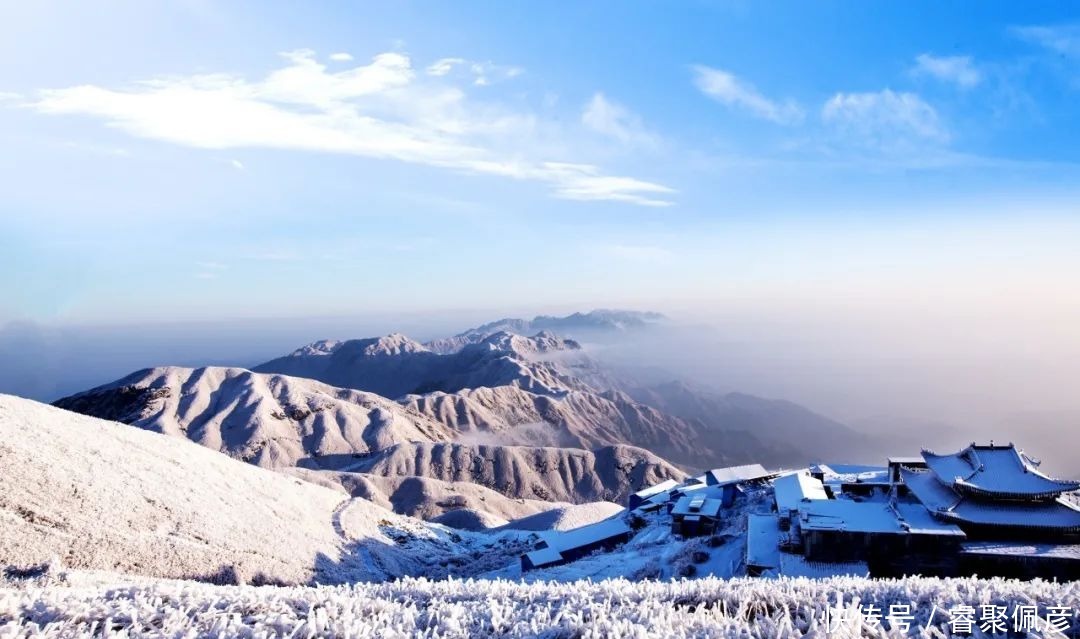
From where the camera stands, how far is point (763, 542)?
23.0m

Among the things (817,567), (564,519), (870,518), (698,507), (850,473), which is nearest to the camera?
(817,567)

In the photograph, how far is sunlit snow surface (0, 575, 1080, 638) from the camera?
19.5ft

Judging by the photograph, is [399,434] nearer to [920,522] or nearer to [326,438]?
[326,438]

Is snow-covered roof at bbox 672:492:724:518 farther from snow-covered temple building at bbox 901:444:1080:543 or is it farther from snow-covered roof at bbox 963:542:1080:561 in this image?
snow-covered roof at bbox 963:542:1080:561

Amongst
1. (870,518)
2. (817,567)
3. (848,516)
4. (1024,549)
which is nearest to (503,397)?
(848,516)

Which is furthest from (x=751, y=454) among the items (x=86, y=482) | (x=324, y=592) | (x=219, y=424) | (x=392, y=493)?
(x=324, y=592)

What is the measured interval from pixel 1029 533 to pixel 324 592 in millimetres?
23680

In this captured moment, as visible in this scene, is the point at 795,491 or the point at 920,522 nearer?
the point at 920,522

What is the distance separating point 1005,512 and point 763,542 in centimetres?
815

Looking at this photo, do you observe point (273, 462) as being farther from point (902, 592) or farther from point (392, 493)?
point (902, 592)

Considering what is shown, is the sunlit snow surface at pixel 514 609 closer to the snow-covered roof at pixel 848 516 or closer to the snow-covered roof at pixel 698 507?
the snow-covered roof at pixel 848 516

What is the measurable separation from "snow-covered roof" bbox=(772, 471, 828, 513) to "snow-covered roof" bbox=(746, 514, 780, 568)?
1.00 meters

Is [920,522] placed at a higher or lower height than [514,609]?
lower

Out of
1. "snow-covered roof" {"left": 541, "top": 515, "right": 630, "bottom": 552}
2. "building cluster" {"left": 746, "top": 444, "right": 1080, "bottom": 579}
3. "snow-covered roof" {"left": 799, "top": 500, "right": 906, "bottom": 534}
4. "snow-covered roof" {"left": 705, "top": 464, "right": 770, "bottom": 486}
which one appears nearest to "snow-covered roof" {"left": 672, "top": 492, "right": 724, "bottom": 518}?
"snow-covered roof" {"left": 541, "top": 515, "right": 630, "bottom": 552}
